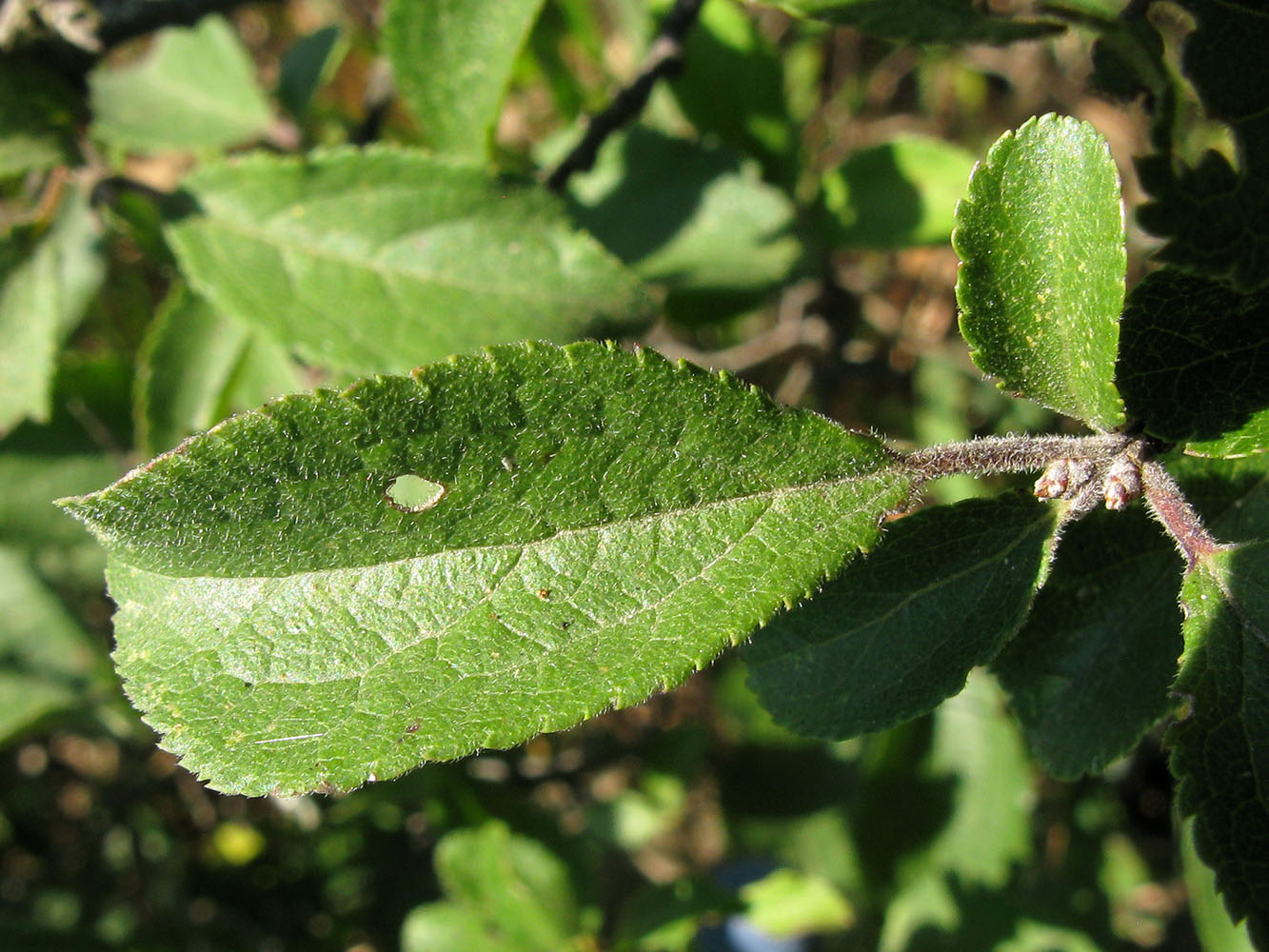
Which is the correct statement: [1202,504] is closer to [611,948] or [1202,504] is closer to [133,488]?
[133,488]

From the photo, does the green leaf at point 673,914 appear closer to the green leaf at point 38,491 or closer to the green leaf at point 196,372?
the green leaf at point 196,372

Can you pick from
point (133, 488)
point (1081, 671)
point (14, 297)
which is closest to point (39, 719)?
point (14, 297)

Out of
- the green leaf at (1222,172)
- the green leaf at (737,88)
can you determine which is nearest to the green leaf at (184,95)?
the green leaf at (737,88)

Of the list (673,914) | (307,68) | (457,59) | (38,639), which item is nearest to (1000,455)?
(457,59)

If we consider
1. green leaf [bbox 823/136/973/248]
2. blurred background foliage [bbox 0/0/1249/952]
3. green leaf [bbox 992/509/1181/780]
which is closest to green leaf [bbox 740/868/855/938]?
blurred background foliage [bbox 0/0/1249/952]

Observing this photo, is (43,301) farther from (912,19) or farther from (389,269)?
(912,19)

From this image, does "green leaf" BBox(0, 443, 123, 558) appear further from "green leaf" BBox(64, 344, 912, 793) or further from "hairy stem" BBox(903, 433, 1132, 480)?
"hairy stem" BBox(903, 433, 1132, 480)
